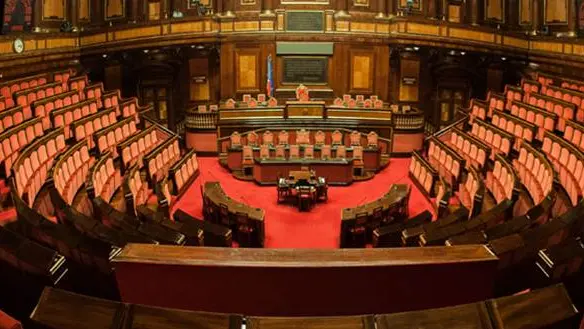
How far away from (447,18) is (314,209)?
25.2 feet

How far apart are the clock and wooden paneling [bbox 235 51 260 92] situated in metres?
5.07

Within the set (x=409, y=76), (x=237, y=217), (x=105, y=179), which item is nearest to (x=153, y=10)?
(x=409, y=76)

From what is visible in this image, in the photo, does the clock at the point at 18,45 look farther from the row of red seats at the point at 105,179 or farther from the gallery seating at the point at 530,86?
the gallery seating at the point at 530,86

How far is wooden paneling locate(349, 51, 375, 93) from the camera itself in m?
14.2

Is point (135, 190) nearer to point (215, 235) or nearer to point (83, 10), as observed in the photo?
point (215, 235)

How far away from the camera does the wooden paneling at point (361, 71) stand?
557 inches

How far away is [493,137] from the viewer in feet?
32.0

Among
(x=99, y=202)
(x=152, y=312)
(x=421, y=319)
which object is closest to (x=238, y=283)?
(x=152, y=312)

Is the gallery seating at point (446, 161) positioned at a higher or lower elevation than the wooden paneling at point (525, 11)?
lower

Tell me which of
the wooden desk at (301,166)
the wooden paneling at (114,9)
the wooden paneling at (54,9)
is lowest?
the wooden desk at (301,166)

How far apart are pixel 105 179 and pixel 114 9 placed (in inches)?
291

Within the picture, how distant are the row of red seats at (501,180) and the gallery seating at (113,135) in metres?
5.79

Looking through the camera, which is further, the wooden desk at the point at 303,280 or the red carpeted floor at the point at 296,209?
the red carpeted floor at the point at 296,209

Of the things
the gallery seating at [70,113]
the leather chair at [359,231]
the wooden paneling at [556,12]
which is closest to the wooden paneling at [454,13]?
the wooden paneling at [556,12]
